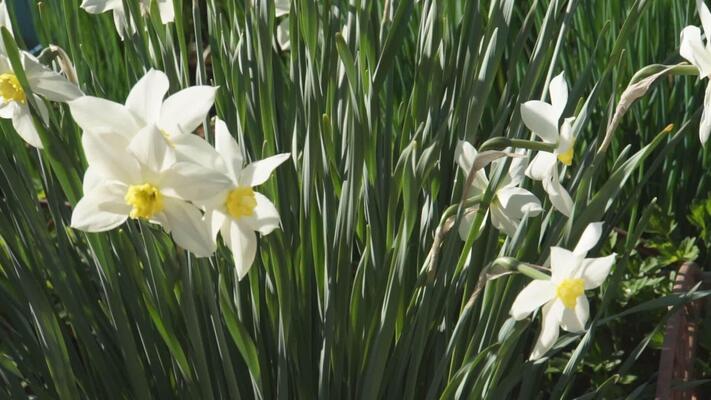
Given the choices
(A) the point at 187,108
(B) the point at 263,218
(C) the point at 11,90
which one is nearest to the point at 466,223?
(B) the point at 263,218

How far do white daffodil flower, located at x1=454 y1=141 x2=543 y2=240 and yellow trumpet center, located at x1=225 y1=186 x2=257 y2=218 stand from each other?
291 millimetres

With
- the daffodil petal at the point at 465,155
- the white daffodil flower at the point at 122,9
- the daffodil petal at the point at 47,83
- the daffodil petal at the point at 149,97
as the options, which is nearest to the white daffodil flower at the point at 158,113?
the daffodil petal at the point at 149,97

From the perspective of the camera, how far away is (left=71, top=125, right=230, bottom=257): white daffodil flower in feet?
2.65

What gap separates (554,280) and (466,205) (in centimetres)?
15

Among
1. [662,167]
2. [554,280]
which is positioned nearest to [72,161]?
[554,280]

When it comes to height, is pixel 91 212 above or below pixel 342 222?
above

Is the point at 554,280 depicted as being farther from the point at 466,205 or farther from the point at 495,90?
the point at 495,90

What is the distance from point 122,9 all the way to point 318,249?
467 millimetres

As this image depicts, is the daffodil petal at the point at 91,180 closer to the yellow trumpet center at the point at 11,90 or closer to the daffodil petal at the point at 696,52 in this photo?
the yellow trumpet center at the point at 11,90

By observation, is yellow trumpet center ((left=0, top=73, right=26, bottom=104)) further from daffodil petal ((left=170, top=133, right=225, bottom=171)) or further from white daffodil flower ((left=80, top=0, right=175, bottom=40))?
white daffodil flower ((left=80, top=0, right=175, bottom=40))

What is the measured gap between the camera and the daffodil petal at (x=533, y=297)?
40.0 inches

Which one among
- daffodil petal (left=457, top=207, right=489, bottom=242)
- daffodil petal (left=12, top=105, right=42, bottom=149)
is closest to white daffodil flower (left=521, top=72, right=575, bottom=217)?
daffodil petal (left=457, top=207, right=489, bottom=242)

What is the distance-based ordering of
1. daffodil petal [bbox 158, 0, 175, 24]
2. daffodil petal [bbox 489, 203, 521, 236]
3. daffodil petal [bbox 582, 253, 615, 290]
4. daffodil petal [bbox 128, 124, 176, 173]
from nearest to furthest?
daffodil petal [bbox 128, 124, 176, 173], daffodil petal [bbox 582, 253, 615, 290], daffodil petal [bbox 489, 203, 521, 236], daffodil petal [bbox 158, 0, 175, 24]

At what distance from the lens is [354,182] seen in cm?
114
